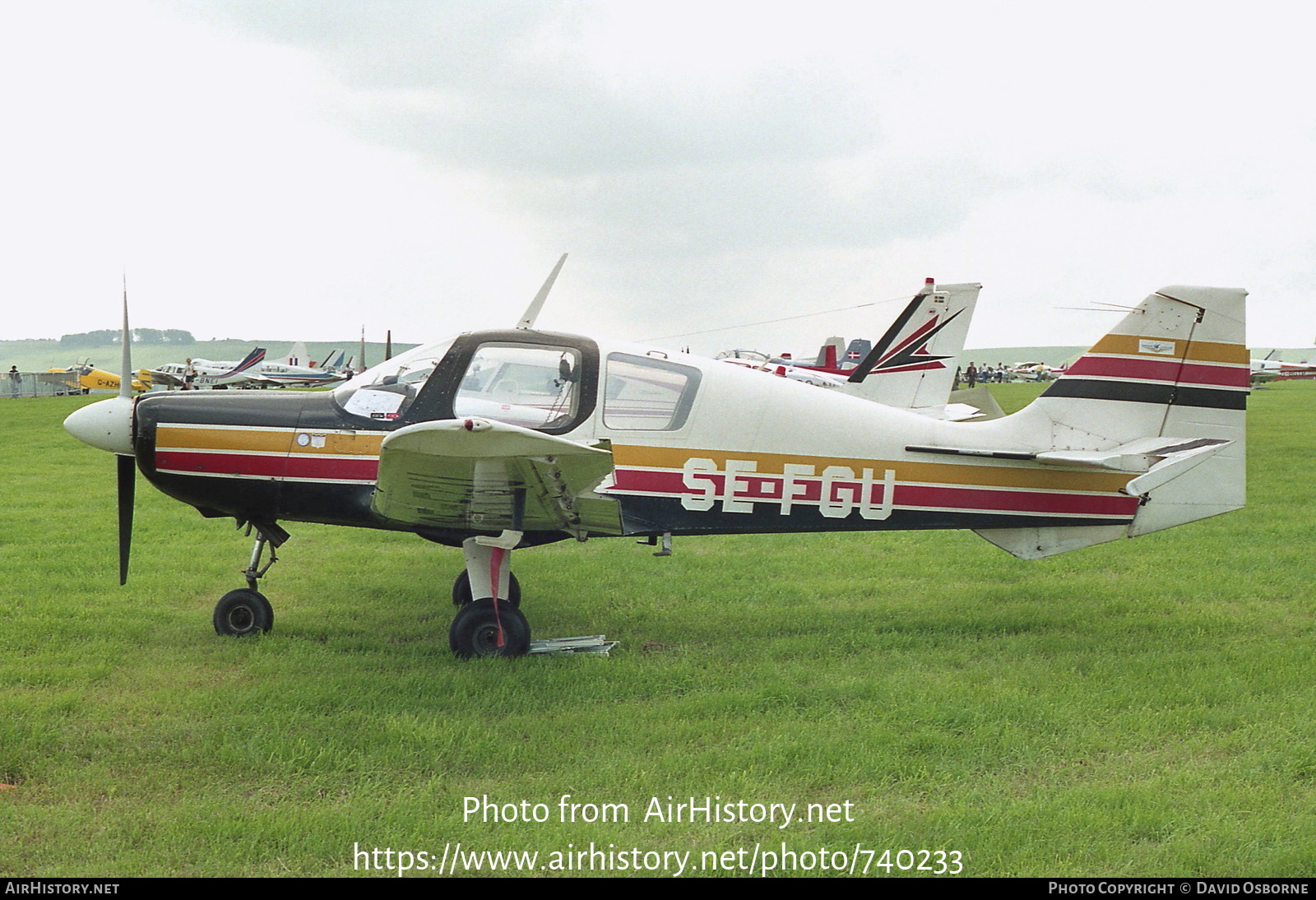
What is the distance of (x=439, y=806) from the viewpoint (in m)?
4.27

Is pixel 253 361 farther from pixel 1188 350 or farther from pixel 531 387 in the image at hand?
pixel 1188 350

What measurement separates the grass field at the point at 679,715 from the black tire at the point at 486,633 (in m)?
0.20

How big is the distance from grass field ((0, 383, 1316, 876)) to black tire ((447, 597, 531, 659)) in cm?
20

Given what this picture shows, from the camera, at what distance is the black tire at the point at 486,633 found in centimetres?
646

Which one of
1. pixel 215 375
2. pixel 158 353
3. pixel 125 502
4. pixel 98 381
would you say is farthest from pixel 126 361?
pixel 158 353

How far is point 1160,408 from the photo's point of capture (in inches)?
283

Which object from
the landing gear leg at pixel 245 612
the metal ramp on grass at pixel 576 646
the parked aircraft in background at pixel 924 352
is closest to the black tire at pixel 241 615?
the landing gear leg at pixel 245 612

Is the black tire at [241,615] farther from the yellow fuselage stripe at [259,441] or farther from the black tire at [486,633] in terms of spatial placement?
the black tire at [486,633]

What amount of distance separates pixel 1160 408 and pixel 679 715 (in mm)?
4292

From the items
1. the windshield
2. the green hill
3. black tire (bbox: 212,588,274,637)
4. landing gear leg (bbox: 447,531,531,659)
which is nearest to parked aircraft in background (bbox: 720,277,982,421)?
the windshield

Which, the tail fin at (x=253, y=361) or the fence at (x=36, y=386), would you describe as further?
the tail fin at (x=253, y=361)

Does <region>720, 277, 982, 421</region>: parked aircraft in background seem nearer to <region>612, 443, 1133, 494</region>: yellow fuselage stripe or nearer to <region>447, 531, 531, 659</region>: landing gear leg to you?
<region>612, 443, 1133, 494</region>: yellow fuselage stripe

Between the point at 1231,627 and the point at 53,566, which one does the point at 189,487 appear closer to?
the point at 53,566
